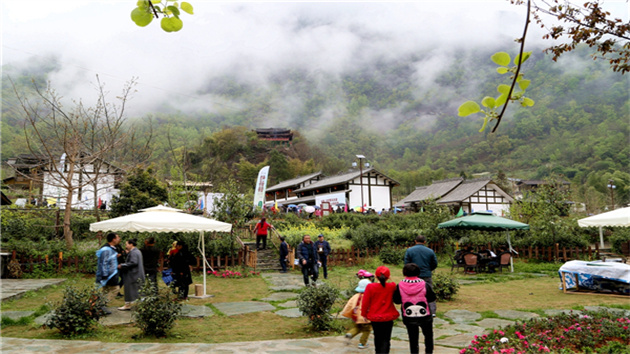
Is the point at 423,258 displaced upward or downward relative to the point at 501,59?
downward

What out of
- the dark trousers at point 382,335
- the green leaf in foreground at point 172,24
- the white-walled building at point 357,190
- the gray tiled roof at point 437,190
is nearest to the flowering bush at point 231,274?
the dark trousers at point 382,335

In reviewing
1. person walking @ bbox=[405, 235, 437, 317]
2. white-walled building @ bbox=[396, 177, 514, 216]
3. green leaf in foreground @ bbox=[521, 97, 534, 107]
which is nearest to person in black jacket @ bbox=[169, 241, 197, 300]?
person walking @ bbox=[405, 235, 437, 317]

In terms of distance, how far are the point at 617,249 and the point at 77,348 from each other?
843 inches

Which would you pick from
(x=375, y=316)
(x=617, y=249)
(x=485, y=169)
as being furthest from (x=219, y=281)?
(x=485, y=169)

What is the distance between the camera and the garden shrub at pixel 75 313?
19.4 feet

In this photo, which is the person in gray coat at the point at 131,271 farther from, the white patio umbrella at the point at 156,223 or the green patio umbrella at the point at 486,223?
the green patio umbrella at the point at 486,223

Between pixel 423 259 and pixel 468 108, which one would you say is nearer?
pixel 468 108

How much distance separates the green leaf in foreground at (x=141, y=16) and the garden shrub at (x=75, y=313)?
565cm

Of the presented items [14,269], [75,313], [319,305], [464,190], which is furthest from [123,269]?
[464,190]

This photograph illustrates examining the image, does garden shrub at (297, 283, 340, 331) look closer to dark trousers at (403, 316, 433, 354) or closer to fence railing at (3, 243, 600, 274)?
dark trousers at (403, 316, 433, 354)

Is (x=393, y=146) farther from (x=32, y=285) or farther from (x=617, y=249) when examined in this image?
(x=32, y=285)

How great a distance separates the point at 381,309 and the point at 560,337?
2404mm

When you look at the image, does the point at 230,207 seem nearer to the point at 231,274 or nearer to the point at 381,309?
the point at 231,274

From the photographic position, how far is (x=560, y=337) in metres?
5.14
